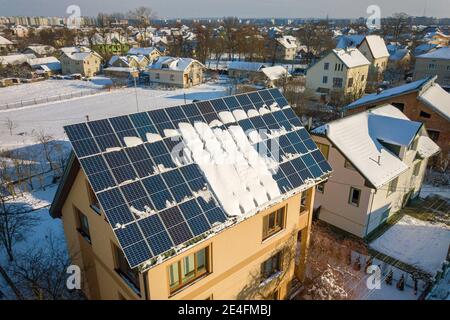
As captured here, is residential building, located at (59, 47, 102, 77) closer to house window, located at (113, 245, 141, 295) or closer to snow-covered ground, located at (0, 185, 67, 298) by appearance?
snow-covered ground, located at (0, 185, 67, 298)

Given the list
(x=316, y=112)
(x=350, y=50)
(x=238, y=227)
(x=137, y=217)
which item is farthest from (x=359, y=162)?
A: (x=350, y=50)

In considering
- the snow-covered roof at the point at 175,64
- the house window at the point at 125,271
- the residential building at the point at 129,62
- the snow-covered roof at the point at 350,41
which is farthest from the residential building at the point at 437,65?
the residential building at the point at 129,62

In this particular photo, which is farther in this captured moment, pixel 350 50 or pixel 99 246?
pixel 350 50

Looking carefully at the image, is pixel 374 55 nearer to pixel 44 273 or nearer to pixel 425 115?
pixel 425 115

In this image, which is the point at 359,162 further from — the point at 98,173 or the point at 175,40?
the point at 175,40

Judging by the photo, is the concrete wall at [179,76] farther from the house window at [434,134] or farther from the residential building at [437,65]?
the house window at [434,134]

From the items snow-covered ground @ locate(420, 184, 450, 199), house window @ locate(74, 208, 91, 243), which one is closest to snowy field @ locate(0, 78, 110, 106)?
house window @ locate(74, 208, 91, 243)
